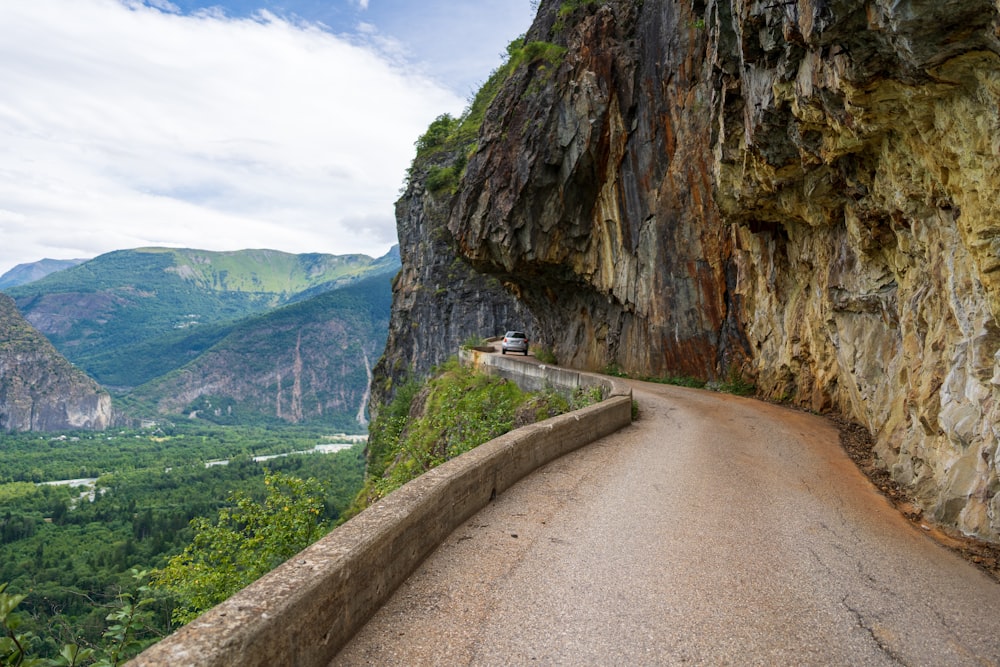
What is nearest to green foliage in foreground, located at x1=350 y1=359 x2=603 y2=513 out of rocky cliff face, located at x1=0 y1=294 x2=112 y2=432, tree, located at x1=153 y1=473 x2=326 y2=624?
tree, located at x1=153 y1=473 x2=326 y2=624

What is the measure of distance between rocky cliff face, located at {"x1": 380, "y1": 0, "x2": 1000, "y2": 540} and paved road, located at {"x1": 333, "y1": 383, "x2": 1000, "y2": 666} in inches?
59.2

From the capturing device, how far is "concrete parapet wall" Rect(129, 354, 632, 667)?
2.60 meters

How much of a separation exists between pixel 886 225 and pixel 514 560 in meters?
8.81

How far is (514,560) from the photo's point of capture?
500 cm

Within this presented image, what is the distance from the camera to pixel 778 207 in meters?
13.8

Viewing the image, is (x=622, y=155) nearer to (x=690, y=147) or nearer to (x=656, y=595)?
(x=690, y=147)

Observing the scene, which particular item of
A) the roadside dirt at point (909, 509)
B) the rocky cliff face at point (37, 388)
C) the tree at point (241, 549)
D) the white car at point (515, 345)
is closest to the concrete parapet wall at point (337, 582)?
→ the tree at point (241, 549)

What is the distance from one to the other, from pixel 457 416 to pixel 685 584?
1055 centimetres

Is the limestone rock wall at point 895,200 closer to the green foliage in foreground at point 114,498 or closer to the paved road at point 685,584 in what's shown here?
the paved road at point 685,584

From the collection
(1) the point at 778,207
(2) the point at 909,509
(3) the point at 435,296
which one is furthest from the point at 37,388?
(2) the point at 909,509

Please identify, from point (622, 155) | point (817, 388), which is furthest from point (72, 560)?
point (817, 388)

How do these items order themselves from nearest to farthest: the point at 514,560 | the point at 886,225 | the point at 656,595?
the point at 656,595
the point at 514,560
the point at 886,225

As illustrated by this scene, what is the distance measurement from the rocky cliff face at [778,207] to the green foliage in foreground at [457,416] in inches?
236

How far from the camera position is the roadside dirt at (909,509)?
218 inches
